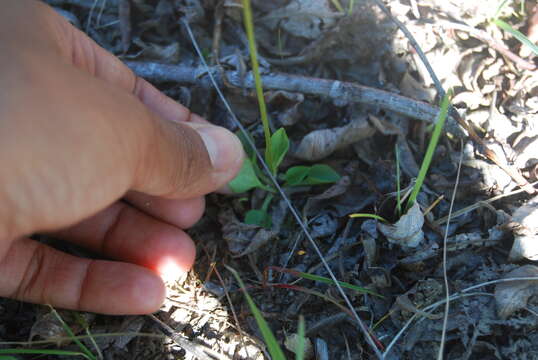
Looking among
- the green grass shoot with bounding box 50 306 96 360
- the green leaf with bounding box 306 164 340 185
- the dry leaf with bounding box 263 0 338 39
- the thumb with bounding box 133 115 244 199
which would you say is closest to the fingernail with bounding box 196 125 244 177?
the thumb with bounding box 133 115 244 199

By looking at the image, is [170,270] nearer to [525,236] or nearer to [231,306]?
[231,306]

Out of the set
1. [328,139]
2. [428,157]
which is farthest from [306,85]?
[428,157]

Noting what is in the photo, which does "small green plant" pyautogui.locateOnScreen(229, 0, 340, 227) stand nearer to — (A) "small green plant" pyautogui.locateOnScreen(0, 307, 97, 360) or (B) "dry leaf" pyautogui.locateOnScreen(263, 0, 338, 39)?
(B) "dry leaf" pyautogui.locateOnScreen(263, 0, 338, 39)

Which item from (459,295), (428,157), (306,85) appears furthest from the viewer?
(306,85)

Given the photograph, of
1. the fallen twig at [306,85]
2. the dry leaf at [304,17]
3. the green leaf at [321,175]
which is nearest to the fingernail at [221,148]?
the green leaf at [321,175]

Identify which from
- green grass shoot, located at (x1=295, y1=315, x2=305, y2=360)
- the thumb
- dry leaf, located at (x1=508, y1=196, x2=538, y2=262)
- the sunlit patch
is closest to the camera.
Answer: green grass shoot, located at (x1=295, y1=315, x2=305, y2=360)

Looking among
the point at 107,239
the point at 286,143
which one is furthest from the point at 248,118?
the point at 107,239
